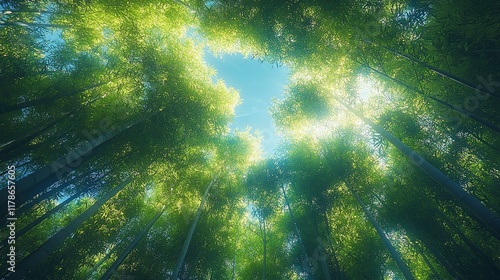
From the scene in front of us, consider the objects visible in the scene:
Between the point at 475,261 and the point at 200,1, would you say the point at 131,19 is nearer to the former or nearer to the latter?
the point at 200,1

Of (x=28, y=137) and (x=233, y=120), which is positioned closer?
(x=28, y=137)

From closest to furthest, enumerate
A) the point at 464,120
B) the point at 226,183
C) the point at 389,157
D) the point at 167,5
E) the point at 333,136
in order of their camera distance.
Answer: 1. the point at 464,120
2. the point at 167,5
3. the point at 389,157
4. the point at 333,136
5. the point at 226,183

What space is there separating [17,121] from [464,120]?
32.8 ft

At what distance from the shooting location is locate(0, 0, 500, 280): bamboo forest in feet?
13.7

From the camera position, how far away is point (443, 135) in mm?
5477

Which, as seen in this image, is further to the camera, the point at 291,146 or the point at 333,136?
the point at 291,146

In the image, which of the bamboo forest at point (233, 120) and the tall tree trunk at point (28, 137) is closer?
the bamboo forest at point (233, 120)

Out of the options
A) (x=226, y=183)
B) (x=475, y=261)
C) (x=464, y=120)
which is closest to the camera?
(x=464, y=120)

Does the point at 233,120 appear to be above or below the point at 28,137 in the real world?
above

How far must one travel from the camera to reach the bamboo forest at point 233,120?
418 centimetres

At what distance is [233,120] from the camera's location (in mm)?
7945

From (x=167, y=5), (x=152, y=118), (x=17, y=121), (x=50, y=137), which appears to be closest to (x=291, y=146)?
(x=152, y=118)

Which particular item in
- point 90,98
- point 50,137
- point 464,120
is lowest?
point 464,120

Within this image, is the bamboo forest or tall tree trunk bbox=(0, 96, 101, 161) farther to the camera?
tall tree trunk bbox=(0, 96, 101, 161)
